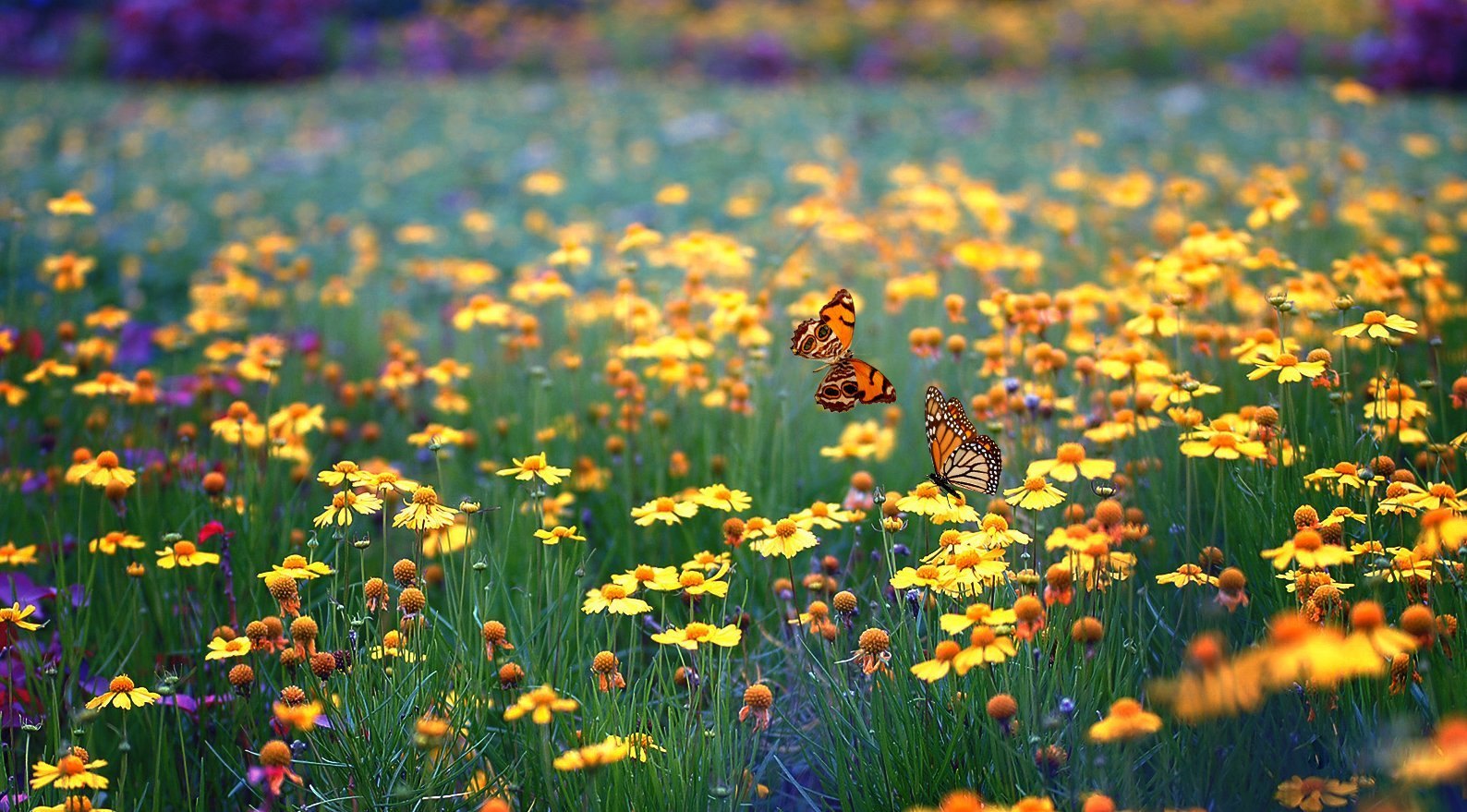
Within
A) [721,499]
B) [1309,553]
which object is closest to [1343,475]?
[1309,553]

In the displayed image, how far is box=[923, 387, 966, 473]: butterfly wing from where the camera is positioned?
1966 millimetres

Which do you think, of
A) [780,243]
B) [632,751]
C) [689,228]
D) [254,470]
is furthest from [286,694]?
[689,228]

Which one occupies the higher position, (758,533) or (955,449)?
(955,449)

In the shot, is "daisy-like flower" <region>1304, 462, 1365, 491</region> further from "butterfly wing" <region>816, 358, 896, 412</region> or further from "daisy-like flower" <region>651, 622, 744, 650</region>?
"daisy-like flower" <region>651, 622, 744, 650</region>

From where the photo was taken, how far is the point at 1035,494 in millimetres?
1785

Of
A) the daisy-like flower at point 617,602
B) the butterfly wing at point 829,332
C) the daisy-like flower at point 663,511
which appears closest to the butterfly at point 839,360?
the butterfly wing at point 829,332

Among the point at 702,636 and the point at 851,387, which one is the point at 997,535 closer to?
the point at 702,636

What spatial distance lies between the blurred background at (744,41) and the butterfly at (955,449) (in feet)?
33.3

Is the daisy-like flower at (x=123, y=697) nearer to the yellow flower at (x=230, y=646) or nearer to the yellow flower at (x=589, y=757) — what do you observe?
the yellow flower at (x=230, y=646)

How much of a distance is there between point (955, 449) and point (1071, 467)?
199mm

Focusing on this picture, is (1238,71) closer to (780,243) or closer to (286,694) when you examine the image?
(780,243)

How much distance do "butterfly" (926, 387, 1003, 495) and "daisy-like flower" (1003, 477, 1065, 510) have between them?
133mm

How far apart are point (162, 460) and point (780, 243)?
284 cm

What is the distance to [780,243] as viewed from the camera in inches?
194
